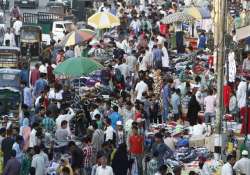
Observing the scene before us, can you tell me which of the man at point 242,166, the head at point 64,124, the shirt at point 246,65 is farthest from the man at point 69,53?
the man at point 242,166

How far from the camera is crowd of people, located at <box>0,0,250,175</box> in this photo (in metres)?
22.6

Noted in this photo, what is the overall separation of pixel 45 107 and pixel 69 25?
18173mm

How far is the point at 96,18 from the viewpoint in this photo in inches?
1603

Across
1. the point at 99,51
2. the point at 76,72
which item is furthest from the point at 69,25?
the point at 76,72

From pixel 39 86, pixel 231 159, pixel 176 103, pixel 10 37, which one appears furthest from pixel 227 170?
pixel 10 37

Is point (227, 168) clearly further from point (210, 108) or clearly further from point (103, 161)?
point (210, 108)

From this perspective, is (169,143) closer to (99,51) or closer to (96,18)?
(99,51)

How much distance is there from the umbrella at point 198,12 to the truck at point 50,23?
5.32m

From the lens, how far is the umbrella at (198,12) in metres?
41.9

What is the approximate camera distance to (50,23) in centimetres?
4844

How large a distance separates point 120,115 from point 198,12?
1706 cm

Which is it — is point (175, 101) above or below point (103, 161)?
above

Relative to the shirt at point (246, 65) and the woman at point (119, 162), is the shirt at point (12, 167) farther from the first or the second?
the shirt at point (246, 65)

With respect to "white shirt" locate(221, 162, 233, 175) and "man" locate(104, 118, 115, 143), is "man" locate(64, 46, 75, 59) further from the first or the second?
"white shirt" locate(221, 162, 233, 175)
